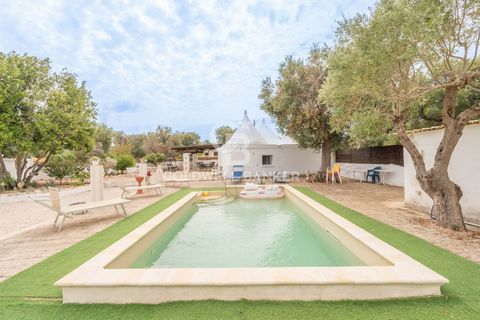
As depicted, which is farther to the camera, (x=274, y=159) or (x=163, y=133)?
(x=163, y=133)

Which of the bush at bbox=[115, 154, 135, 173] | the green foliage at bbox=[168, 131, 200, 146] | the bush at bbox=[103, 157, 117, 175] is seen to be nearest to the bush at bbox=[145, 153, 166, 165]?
the bush at bbox=[115, 154, 135, 173]

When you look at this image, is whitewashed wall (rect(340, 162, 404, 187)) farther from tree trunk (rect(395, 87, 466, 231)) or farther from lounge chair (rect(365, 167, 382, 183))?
tree trunk (rect(395, 87, 466, 231))

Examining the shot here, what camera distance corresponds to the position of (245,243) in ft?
21.7

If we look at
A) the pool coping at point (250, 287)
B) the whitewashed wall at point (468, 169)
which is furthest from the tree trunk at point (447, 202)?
the pool coping at point (250, 287)

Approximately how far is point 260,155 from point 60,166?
13595 millimetres

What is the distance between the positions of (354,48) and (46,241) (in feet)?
27.4

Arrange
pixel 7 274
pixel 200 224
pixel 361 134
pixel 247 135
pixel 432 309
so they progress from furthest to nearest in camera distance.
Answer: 1. pixel 247 135
2. pixel 200 224
3. pixel 361 134
4. pixel 7 274
5. pixel 432 309

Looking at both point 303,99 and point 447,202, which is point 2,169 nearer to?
point 303,99

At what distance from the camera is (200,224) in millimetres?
8430

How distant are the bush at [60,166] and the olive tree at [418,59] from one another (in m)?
15.4

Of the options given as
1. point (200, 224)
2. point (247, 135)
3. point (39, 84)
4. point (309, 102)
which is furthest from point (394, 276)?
point (247, 135)

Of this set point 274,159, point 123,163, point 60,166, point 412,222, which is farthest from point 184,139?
point 412,222

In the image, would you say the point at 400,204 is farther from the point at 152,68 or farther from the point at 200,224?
the point at 152,68

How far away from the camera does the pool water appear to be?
5.25 metres
